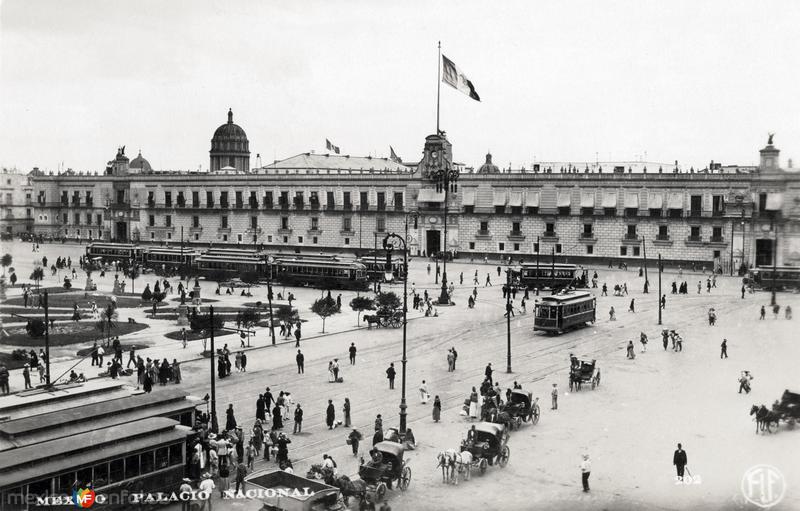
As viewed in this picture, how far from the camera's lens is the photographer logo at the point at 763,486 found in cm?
1738

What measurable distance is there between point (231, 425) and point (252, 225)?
67539 mm

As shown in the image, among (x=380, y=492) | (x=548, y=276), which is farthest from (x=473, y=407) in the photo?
(x=548, y=276)

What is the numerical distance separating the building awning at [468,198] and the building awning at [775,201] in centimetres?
6391

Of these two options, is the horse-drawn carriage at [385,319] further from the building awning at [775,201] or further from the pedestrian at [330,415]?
the building awning at [775,201]

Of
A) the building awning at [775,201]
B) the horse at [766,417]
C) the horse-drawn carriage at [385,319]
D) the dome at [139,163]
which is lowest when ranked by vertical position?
the horse at [766,417]

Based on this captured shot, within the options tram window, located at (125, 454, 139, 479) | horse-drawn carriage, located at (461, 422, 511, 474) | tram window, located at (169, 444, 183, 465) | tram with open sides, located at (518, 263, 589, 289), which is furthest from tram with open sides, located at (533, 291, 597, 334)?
tram window, located at (125, 454, 139, 479)

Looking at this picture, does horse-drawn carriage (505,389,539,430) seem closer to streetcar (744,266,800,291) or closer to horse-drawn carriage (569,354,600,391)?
horse-drawn carriage (569,354,600,391)

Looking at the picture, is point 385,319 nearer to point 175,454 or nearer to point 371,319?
point 371,319

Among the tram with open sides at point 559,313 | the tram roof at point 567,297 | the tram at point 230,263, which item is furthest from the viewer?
the tram at point 230,263

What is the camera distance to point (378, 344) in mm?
38344

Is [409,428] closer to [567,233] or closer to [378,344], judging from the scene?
[378,344]

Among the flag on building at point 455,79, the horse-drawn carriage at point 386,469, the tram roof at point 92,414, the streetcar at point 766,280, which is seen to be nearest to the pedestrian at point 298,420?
the tram roof at point 92,414

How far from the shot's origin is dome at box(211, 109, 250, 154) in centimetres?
11888

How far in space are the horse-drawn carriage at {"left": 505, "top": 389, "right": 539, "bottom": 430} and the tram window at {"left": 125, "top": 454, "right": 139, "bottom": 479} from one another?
11488 millimetres
